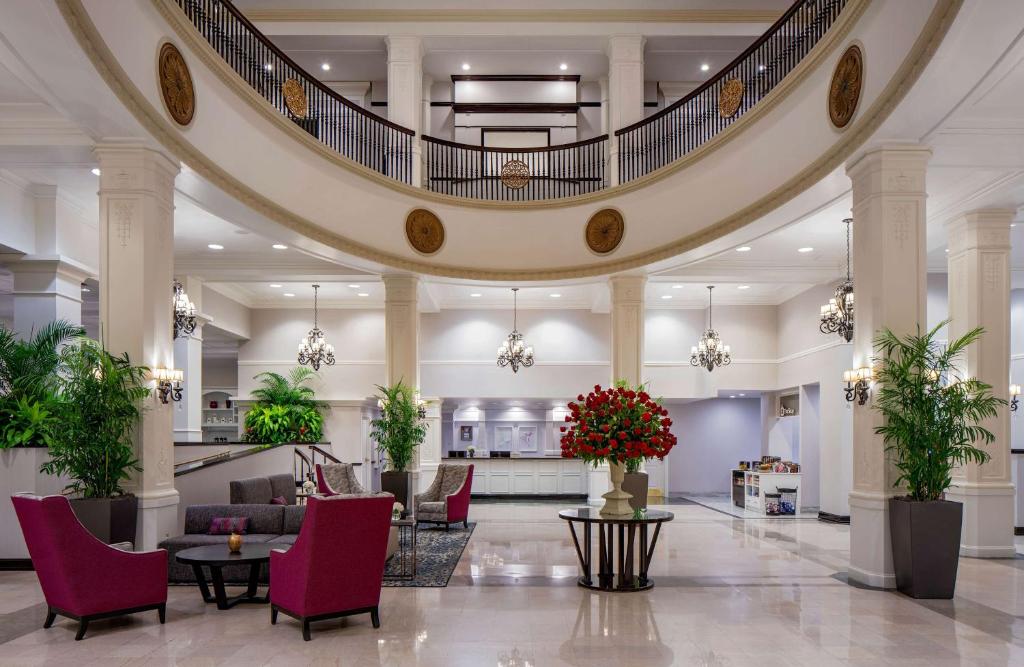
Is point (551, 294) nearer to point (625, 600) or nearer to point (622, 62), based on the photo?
point (622, 62)

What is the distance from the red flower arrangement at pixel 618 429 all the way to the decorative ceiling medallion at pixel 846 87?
3211 mm

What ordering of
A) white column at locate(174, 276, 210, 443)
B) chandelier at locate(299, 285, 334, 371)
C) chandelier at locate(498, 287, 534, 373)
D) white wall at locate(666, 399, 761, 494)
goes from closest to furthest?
white column at locate(174, 276, 210, 443)
chandelier at locate(498, 287, 534, 373)
chandelier at locate(299, 285, 334, 371)
white wall at locate(666, 399, 761, 494)

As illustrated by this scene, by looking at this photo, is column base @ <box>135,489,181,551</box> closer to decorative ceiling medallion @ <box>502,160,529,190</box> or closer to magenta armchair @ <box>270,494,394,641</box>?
magenta armchair @ <box>270,494,394,641</box>

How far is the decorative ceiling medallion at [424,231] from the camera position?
41.9 ft

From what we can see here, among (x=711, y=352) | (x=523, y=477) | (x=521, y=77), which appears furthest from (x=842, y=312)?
(x=523, y=477)

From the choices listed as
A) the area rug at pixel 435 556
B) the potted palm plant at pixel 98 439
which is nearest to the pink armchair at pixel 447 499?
the area rug at pixel 435 556

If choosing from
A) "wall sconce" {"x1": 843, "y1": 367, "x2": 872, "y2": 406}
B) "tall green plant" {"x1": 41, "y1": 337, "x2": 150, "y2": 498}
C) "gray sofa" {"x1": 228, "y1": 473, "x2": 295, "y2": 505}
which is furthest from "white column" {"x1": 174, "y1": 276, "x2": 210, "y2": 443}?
"wall sconce" {"x1": 843, "y1": 367, "x2": 872, "y2": 406}

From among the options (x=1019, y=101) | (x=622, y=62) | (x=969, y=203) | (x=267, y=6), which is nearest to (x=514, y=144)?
(x=622, y=62)

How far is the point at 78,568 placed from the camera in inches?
230

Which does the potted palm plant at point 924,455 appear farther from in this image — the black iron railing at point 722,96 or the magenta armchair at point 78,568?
the magenta armchair at point 78,568

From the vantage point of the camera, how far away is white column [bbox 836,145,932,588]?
738 cm

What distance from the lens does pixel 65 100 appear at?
651 centimetres

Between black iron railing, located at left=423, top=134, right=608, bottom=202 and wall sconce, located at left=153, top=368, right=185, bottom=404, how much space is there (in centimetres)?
660

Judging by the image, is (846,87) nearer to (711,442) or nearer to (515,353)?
(515,353)
